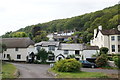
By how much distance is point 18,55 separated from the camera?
4241 centimetres

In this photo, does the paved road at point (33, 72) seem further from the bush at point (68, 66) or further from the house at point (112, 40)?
the house at point (112, 40)

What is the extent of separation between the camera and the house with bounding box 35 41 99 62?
122 ft

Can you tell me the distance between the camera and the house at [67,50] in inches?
1463

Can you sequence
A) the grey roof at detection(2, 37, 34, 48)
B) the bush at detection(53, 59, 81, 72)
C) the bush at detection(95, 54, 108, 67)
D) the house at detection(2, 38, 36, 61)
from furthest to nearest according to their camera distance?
the grey roof at detection(2, 37, 34, 48) < the house at detection(2, 38, 36, 61) < the bush at detection(95, 54, 108, 67) < the bush at detection(53, 59, 81, 72)

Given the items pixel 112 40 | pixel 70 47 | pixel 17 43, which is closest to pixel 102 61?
pixel 112 40

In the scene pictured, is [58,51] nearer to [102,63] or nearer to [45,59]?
[45,59]

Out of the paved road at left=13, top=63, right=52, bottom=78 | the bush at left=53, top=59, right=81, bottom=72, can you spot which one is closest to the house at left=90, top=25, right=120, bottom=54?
the paved road at left=13, top=63, right=52, bottom=78

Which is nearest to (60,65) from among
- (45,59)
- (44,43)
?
(45,59)

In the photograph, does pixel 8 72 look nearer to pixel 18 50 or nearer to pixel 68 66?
pixel 68 66

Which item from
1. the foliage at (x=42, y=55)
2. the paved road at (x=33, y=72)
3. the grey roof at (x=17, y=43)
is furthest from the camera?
the grey roof at (x=17, y=43)

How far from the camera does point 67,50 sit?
38.6 metres

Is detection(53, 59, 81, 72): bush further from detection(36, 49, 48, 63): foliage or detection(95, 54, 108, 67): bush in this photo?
detection(36, 49, 48, 63): foliage

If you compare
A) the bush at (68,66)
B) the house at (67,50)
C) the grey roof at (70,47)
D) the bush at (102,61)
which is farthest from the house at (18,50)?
the bush at (68,66)

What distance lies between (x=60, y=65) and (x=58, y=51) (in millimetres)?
15825
